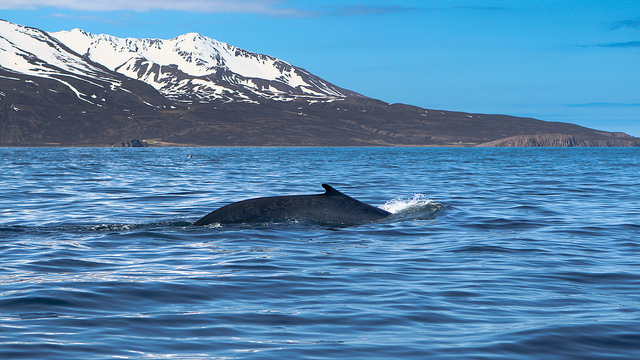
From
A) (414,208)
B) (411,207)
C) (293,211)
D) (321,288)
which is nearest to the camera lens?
(321,288)

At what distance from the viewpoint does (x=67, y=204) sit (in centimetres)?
2217

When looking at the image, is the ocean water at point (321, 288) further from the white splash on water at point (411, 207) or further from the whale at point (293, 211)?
the white splash on water at point (411, 207)

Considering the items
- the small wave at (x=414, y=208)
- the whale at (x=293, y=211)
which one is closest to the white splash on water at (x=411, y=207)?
the small wave at (x=414, y=208)

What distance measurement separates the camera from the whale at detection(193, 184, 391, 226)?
15.0 meters

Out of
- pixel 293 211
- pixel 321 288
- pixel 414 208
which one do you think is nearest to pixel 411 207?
pixel 414 208

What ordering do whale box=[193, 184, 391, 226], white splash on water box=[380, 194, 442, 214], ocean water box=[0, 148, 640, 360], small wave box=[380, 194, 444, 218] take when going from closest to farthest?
ocean water box=[0, 148, 640, 360]
whale box=[193, 184, 391, 226]
small wave box=[380, 194, 444, 218]
white splash on water box=[380, 194, 442, 214]

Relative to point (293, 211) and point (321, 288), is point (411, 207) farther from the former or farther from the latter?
point (321, 288)

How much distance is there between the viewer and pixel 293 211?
1505 centimetres

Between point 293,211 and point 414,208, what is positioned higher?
point 293,211

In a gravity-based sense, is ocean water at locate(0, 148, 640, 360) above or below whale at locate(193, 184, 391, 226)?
below

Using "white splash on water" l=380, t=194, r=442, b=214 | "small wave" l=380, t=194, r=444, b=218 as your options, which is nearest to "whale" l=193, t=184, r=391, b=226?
"small wave" l=380, t=194, r=444, b=218

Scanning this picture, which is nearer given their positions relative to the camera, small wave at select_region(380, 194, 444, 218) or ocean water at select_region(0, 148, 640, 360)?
ocean water at select_region(0, 148, 640, 360)

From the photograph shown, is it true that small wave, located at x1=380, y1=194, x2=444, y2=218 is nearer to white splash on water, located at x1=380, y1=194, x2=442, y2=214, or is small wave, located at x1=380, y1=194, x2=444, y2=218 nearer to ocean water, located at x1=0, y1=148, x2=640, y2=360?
white splash on water, located at x1=380, y1=194, x2=442, y2=214

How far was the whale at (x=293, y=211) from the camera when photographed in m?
15.0
